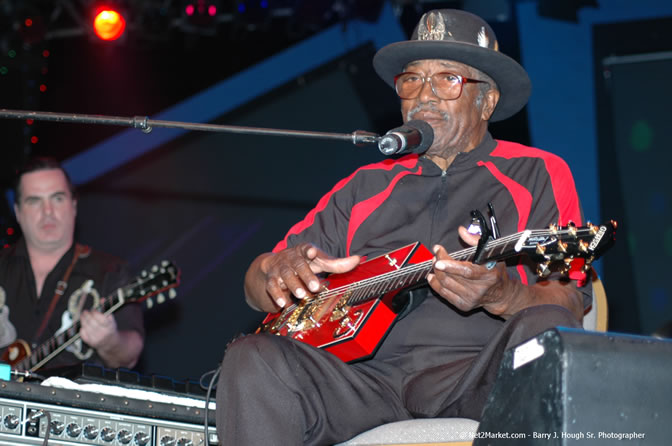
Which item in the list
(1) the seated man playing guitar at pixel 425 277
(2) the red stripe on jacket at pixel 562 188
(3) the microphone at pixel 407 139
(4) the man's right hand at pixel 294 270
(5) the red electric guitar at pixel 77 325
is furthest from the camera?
(5) the red electric guitar at pixel 77 325

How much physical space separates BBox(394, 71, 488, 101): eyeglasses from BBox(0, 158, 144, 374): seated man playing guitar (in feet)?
7.57

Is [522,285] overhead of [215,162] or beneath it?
beneath

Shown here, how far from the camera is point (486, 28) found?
3.22m

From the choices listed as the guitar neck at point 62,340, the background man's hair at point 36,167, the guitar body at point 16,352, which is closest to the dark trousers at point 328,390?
the guitar neck at point 62,340

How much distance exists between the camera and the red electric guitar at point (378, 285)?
7.40ft

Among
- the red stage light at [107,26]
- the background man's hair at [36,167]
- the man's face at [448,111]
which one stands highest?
the red stage light at [107,26]

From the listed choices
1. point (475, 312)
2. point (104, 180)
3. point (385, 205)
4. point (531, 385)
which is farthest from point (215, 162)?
point (531, 385)

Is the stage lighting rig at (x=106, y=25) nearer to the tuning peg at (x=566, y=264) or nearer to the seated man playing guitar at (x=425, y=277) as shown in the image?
the seated man playing guitar at (x=425, y=277)

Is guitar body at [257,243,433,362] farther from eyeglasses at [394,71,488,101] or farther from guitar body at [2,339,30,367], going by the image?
guitar body at [2,339,30,367]

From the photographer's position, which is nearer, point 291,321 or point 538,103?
point 291,321

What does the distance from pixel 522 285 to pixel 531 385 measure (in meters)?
0.87

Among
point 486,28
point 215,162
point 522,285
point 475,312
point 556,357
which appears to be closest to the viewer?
point 556,357

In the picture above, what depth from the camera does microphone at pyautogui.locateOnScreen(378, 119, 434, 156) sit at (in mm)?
2209

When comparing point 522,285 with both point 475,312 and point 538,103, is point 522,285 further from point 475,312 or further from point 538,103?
point 538,103
